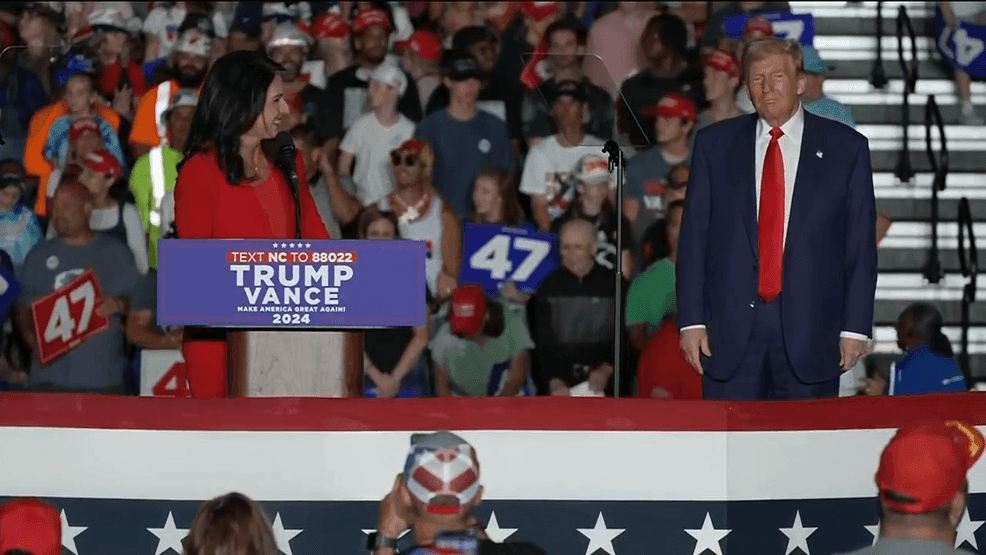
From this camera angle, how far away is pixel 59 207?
34.4ft

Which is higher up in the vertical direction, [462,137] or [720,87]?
[720,87]

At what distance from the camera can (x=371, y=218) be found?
10.5 meters

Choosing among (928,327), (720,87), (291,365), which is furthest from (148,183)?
(291,365)

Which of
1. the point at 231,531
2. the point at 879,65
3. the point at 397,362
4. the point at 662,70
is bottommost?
the point at 231,531

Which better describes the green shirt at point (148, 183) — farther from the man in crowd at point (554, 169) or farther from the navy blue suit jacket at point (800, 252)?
the navy blue suit jacket at point (800, 252)

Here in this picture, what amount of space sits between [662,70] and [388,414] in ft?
19.6

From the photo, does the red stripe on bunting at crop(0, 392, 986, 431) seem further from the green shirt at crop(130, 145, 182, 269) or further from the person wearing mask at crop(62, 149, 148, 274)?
the person wearing mask at crop(62, 149, 148, 274)

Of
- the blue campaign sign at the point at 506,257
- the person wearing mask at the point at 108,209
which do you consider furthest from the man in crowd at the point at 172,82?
the blue campaign sign at the point at 506,257

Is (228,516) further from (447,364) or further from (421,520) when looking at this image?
(447,364)

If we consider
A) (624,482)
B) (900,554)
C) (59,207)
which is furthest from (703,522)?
(59,207)

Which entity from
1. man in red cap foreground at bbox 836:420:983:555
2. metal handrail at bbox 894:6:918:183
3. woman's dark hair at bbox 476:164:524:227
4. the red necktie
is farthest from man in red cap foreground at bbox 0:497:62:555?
metal handrail at bbox 894:6:918:183

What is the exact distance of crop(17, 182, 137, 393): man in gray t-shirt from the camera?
10.2 meters

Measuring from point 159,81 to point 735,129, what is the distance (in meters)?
5.54

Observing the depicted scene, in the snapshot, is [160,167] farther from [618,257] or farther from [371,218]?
[618,257]
